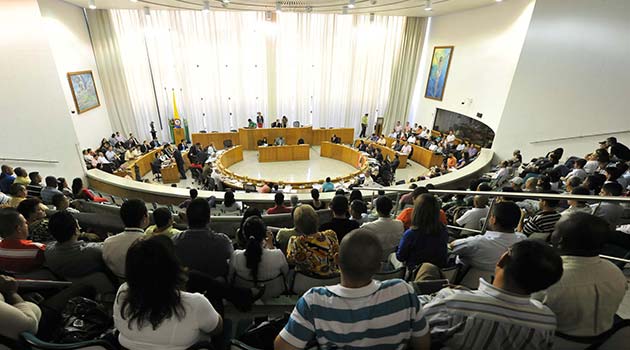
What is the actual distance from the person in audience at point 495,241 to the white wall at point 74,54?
9675mm

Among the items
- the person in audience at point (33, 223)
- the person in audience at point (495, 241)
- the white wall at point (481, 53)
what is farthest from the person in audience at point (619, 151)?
the person in audience at point (33, 223)

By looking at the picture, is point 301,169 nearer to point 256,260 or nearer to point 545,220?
point 545,220

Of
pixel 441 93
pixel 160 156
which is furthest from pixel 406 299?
pixel 441 93

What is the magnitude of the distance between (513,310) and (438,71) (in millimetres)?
14104

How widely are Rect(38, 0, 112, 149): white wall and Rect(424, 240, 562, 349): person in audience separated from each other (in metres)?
9.88

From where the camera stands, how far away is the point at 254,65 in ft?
47.0

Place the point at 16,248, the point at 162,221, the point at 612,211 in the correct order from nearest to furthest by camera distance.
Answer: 1. the point at 16,248
2. the point at 162,221
3. the point at 612,211

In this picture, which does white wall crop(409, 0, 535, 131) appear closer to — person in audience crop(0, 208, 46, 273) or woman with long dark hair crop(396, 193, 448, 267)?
woman with long dark hair crop(396, 193, 448, 267)

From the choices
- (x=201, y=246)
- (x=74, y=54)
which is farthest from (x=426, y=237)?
(x=74, y=54)

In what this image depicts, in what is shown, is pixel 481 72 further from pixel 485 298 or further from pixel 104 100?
pixel 104 100

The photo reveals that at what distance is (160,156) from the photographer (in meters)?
11.2

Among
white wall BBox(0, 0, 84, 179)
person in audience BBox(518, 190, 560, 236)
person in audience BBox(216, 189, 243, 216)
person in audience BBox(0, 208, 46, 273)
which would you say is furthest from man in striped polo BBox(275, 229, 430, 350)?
white wall BBox(0, 0, 84, 179)

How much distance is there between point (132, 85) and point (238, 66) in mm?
4651

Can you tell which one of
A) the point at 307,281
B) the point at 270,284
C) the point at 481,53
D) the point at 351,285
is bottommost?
the point at 270,284
